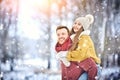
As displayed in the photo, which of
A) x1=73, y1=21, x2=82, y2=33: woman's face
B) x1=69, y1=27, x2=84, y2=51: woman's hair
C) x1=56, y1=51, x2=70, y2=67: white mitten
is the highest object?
x1=73, y1=21, x2=82, y2=33: woman's face

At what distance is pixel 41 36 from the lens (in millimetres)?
2443

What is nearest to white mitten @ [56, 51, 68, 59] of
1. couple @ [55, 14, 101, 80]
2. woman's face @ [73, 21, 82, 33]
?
couple @ [55, 14, 101, 80]

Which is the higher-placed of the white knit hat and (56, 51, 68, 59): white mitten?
the white knit hat

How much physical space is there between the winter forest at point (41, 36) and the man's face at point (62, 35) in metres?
0.03

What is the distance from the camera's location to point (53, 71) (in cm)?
243

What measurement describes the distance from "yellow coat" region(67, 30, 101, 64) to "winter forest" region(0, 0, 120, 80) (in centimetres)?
4

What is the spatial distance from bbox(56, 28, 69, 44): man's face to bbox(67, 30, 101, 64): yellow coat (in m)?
0.10

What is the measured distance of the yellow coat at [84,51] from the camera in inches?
95.9

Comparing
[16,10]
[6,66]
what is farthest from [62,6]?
[6,66]

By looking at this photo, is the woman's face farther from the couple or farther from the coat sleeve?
the coat sleeve

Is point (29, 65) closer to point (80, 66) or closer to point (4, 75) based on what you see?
point (4, 75)

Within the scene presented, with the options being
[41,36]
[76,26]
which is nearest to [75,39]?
[76,26]

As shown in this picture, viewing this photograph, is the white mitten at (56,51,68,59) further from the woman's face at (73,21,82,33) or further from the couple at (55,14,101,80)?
the woman's face at (73,21,82,33)

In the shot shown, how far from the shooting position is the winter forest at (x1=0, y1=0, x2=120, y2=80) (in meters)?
2.43
